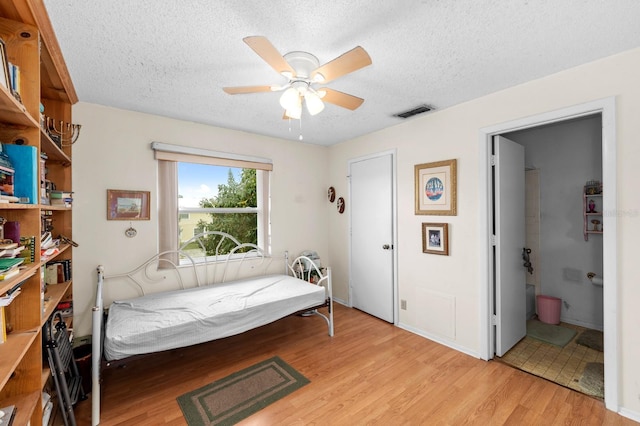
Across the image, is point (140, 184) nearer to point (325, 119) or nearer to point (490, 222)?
point (325, 119)

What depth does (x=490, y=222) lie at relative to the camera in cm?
257

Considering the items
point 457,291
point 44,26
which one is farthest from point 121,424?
point 457,291

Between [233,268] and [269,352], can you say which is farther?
[233,268]

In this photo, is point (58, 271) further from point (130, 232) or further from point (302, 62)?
point (302, 62)

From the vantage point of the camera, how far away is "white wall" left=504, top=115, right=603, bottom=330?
3.17 metres

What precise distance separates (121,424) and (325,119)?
3.04 metres

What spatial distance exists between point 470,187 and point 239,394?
2666mm

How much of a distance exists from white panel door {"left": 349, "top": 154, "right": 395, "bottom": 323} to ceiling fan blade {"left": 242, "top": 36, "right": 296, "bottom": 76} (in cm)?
214

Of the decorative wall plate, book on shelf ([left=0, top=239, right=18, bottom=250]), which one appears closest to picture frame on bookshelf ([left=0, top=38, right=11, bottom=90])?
book on shelf ([left=0, top=239, right=18, bottom=250])

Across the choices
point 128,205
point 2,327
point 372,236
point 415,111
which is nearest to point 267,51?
point 2,327

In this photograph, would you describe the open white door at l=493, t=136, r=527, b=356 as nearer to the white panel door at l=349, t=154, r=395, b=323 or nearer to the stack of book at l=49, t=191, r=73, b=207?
the white panel door at l=349, t=154, r=395, b=323

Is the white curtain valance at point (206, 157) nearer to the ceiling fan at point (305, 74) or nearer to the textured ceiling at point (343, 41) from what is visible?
the textured ceiling at point (343, 41)

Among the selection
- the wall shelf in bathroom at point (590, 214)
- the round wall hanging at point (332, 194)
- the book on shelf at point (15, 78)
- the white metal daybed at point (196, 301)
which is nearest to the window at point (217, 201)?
the white metal daybed at point (196, 301)

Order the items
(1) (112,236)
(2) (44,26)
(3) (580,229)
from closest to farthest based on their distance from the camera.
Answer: (2) (44,26) < (1) (112,236) < (3) (580,229)
